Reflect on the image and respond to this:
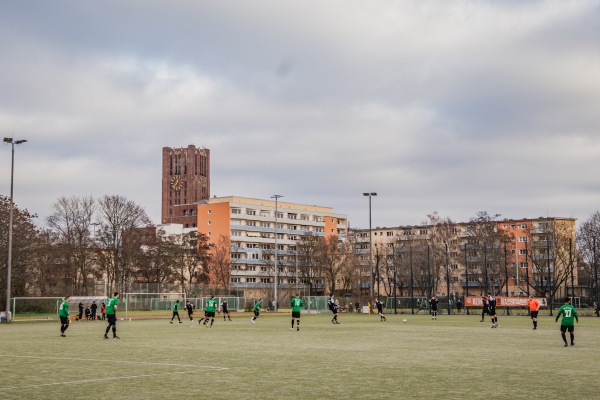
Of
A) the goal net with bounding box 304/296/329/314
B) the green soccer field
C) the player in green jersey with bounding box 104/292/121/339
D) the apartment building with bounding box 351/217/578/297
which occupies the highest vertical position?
the apartment building with bounding box 351/217/578/297

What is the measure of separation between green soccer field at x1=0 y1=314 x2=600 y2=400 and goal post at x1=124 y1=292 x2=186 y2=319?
1724 inches

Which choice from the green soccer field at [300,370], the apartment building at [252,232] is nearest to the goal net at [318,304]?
the green soccer field at [300,370]

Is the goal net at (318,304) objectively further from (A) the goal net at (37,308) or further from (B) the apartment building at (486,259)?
(A) the goal net at (37,308)

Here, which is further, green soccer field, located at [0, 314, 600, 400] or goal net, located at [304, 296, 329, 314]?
goal net, located at [304, 296, 329, 314]

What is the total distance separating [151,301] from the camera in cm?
7550

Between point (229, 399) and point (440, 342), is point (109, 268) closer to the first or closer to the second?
point (440, 342)

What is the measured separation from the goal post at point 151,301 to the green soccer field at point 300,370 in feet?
144

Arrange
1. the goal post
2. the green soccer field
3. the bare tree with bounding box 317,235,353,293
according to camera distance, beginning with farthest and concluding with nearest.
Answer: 1. the bare tree with bounding box 317,235,353,293
2. the goal post
3. the green soccer field

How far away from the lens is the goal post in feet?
239

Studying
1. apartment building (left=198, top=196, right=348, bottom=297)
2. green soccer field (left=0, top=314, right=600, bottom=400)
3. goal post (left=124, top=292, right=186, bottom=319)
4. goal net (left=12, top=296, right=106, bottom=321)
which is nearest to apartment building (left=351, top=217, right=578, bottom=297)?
apartment building (left=198, top=196, right=348, bottom=297)

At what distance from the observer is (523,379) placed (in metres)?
16.4

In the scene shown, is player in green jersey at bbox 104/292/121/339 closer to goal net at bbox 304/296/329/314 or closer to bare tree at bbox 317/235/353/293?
goal net at bbox 304/296/329/314

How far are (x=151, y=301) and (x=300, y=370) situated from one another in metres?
59.6

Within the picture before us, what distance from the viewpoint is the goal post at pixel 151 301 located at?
72.9 m
